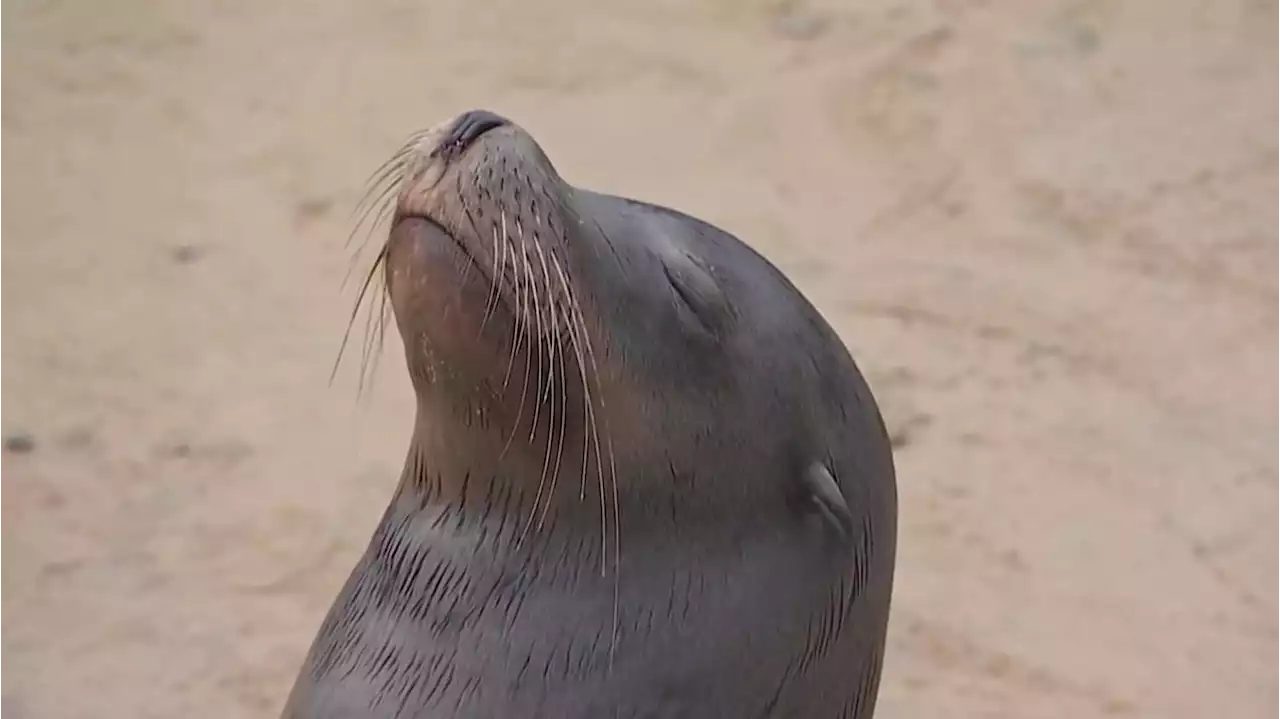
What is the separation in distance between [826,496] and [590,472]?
0.19m

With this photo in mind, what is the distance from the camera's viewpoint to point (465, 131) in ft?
4.05

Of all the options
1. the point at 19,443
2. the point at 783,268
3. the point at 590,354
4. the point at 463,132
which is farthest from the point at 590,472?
the point at 783,268

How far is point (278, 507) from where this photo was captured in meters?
2.53

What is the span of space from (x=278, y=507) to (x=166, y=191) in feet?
3.25

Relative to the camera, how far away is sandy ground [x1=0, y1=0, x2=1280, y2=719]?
2.36m

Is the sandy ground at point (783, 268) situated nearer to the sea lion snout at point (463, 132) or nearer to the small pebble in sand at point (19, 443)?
the small pebble in sand at point (19, 443)

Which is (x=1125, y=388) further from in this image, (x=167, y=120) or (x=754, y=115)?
(x=167, y=120)

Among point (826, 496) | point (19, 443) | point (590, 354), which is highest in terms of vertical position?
point (590, 354)

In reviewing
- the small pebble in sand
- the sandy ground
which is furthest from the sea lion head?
the small pebble in sand

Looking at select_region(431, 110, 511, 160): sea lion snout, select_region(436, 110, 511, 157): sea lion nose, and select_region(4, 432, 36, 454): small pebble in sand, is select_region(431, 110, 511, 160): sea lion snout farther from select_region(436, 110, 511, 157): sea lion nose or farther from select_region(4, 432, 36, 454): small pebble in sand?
select_region(4, 432, 36, 454): small pebble in sand

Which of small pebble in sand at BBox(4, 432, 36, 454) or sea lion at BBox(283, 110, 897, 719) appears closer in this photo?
sea lion at BBox(283, 110, 897, 719)

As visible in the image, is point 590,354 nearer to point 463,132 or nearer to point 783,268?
point 463,132

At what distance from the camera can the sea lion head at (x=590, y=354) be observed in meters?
1.19

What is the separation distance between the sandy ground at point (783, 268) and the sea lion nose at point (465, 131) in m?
1.22
